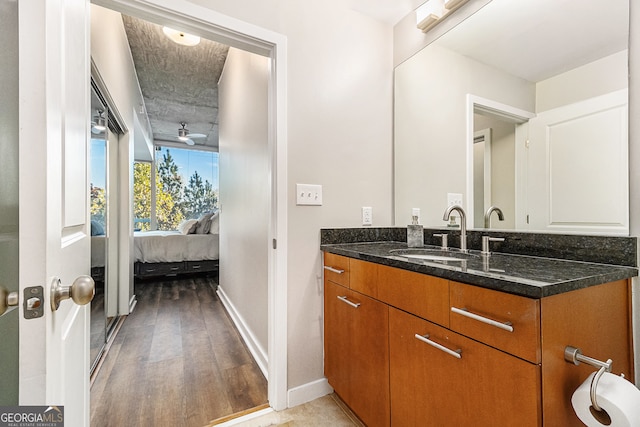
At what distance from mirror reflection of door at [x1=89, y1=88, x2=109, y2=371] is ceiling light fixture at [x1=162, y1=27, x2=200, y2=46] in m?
1.03

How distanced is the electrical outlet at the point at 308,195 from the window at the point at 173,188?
19.3ft

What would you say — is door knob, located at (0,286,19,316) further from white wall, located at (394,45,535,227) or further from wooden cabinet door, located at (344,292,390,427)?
white wall, located at (394,45,535,227)

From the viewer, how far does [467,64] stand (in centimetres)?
160

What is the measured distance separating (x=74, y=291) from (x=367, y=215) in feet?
4.93

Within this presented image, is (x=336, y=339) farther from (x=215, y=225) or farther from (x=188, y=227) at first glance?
(x=188, y=227)

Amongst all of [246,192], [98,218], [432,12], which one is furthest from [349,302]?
[98,218]

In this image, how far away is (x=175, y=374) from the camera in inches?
73.0

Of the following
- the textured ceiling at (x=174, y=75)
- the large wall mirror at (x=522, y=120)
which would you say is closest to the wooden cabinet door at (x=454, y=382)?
the large wall mirror at (x=522, y=120)

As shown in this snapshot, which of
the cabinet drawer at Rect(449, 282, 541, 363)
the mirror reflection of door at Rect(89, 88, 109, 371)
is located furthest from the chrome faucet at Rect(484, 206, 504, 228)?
the mirror reflection of door at Rect(89, 88, 109, 371)

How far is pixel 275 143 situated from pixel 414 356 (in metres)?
1.20

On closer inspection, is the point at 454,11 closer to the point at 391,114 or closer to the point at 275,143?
the point at 391,114

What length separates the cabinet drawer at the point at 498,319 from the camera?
27.2 inches

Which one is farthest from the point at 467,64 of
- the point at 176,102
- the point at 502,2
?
the point at 176,102

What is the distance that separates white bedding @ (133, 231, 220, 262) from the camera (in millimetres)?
4250
